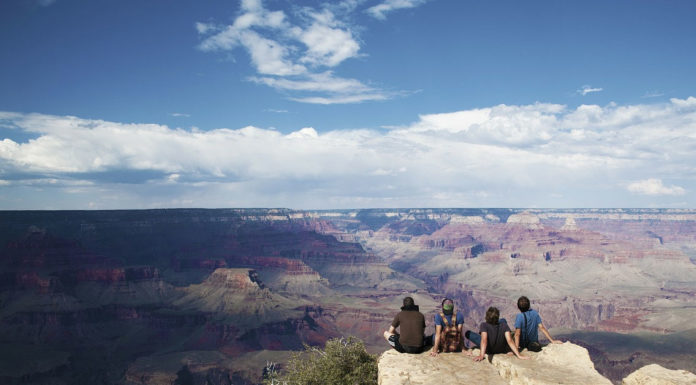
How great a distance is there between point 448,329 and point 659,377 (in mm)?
7139

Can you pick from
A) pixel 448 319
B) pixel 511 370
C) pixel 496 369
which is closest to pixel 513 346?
pixel 496 369

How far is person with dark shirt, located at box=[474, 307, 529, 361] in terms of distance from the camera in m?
17.8

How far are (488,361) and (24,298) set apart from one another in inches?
6727

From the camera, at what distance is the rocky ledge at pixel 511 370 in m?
15.7

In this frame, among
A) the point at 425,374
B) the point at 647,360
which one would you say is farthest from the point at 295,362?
the point at 647,360

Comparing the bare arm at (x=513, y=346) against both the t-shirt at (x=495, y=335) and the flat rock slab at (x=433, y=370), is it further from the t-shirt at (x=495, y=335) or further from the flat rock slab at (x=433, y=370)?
the flat rock slab at (x=433, y=370)

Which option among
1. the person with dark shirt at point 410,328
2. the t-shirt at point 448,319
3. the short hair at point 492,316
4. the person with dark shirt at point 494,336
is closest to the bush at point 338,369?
the person with dark shirt at point 410,328

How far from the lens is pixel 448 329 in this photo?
19094 millimetres

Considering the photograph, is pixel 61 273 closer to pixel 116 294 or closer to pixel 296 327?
pixel 116 294

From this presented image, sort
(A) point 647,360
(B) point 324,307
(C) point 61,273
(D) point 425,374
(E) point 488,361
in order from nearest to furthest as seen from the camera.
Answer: (D) point 425,374, (E) point 488,361, (A) point 647,360, (C) point 61,273, (B) point 324,307

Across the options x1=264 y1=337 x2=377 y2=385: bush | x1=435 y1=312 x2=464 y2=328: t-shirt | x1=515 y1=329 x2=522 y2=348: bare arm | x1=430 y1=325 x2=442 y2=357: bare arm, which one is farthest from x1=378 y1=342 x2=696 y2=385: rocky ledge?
x1=264 y1=337 x2=377 y2=385: bush

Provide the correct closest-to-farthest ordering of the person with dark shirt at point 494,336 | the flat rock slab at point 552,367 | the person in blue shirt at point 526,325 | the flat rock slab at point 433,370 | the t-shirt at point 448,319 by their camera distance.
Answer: the flat rock slab at point 552,367
the flat rock slab at point 433,370
the person with dark shirt at point 494,336
the person in blue shirt at point 526,325
the t-shirt at point 448,319

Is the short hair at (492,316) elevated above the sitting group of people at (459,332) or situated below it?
above

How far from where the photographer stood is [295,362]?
26.2 meters
